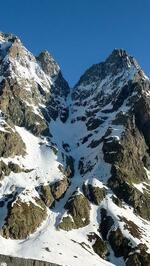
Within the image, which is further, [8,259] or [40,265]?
[40,265]
